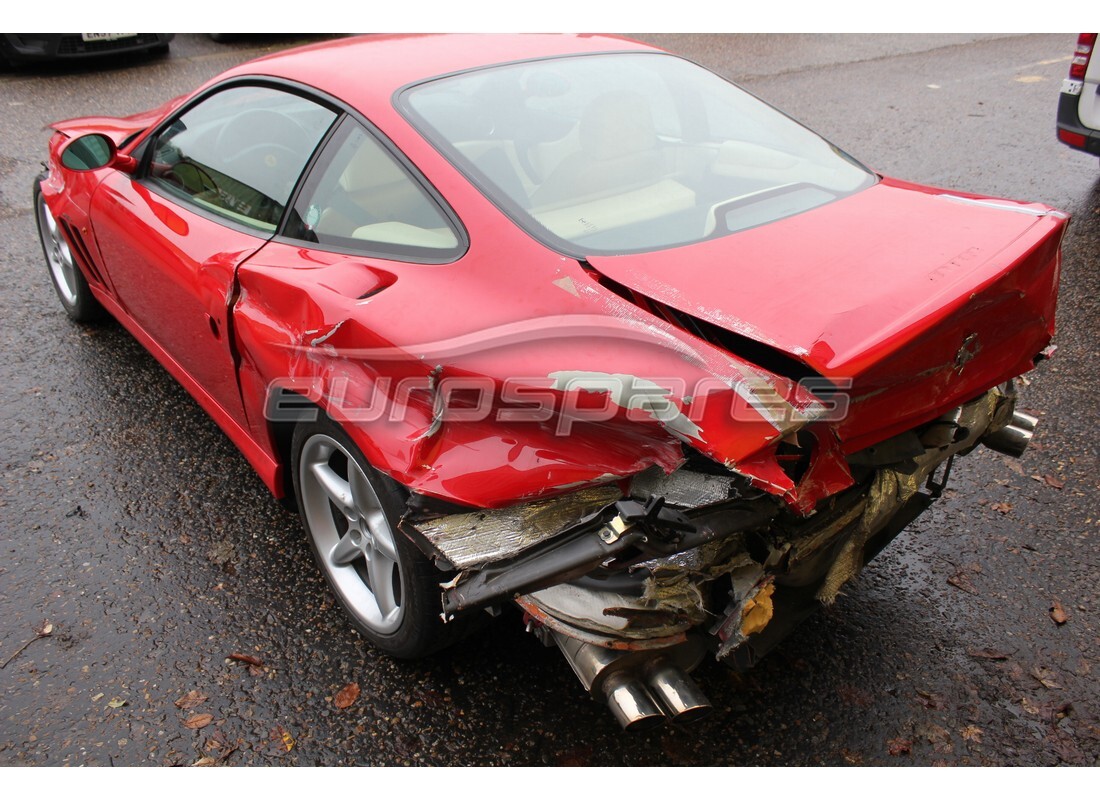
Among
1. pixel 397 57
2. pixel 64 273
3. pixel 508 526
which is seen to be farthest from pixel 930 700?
pixel 64 273

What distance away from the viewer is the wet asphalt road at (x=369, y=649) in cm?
223

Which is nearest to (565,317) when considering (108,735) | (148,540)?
(108,735)

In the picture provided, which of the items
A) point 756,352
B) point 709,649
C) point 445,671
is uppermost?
point 756,352

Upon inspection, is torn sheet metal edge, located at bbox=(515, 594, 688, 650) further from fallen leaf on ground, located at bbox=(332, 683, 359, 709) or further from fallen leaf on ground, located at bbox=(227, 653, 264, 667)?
fallen leaf on ground, located at bbox=(227, 653, 264, 667)

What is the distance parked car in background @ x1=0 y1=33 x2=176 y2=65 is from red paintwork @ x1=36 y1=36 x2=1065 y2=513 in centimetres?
811

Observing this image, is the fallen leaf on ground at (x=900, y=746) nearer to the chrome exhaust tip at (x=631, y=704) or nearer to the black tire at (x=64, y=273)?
the chrome exhaust tip at (x=631, y=704)

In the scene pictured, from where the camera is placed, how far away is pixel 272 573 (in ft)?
9.18

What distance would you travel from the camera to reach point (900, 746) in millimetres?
2219

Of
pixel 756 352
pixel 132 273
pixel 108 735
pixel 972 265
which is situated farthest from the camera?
pixel 132 273

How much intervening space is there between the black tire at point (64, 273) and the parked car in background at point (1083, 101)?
5716 mm

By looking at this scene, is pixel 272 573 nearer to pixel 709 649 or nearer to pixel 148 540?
pixel 148 540

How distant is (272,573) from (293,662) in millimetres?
411

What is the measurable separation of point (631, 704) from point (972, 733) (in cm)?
101

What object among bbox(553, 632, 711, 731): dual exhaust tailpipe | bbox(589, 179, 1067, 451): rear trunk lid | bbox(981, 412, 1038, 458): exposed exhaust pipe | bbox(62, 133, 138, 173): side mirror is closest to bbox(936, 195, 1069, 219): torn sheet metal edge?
bbox(589, 179, 1067, 451): rear trunk lid
